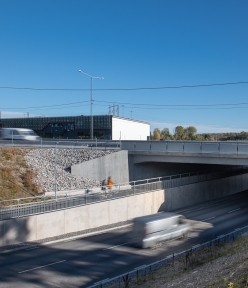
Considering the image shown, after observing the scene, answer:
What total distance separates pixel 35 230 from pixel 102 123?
46083 mm

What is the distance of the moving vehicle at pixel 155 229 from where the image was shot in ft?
63.0

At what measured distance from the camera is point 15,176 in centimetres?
2800

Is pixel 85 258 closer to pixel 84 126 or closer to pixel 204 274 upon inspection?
pixel 204 274

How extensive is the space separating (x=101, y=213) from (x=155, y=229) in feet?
19.2

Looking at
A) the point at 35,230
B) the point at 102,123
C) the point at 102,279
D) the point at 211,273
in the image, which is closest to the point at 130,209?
the point at 35,230

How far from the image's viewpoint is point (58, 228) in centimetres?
2141

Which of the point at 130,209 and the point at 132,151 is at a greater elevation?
the point at 132,151

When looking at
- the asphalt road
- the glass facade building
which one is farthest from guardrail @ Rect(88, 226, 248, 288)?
the glass facade building

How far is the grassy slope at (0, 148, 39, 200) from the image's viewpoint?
83.7 ft

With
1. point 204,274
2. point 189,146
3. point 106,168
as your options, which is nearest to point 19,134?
point 106,168

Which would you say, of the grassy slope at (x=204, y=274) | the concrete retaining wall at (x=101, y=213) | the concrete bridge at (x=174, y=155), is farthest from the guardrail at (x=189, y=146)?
the grassy slope at (x=204, y=274)

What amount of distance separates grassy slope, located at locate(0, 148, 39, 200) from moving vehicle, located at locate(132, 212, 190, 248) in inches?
393

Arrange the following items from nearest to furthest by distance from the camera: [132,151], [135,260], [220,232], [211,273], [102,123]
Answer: [211,273]
[135,260]
[220,232]
[132,151]
[102,123]

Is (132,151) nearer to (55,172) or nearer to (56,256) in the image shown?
(55,172)
